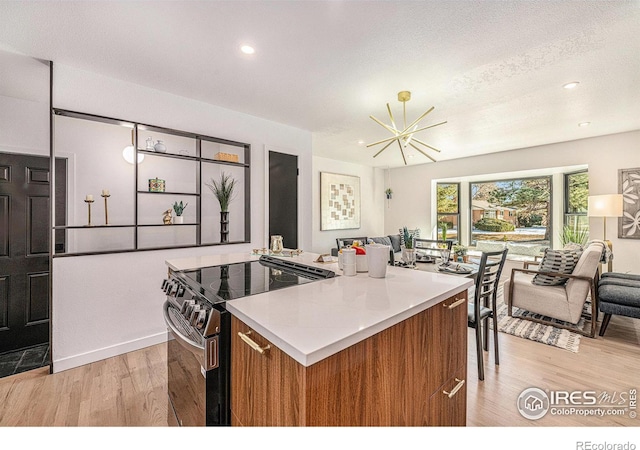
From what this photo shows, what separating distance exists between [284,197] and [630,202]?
4.95m

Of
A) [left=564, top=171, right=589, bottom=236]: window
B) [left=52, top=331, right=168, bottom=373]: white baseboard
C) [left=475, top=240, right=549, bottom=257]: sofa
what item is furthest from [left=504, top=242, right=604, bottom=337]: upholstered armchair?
[left=52, top=331, right=168, bottom=373]: white baseboard

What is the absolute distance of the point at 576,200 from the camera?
4.84 metres

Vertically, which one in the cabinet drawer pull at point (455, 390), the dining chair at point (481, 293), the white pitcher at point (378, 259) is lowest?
the cabinet drawer pull at point (455, 390)

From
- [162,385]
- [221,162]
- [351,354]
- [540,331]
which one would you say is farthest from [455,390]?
[221,162]

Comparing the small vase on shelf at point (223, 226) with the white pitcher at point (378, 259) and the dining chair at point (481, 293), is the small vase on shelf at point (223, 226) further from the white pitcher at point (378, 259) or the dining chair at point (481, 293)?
the dining chair at point (481, 293)

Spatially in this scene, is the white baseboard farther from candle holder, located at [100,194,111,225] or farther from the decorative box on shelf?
the decorative box on shelf

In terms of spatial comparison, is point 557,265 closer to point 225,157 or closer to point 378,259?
point 378,259

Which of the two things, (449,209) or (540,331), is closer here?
(540,331)

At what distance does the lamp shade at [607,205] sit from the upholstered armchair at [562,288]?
935 mm

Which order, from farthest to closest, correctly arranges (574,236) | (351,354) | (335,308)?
(574,236)
(335,308)
(351,354)

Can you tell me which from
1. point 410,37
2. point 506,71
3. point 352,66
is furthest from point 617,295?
point 352,66

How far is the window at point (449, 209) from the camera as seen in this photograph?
6324 mm

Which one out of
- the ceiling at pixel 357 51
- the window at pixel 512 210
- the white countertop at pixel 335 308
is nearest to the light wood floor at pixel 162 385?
the white countertop at pixel 335 308
